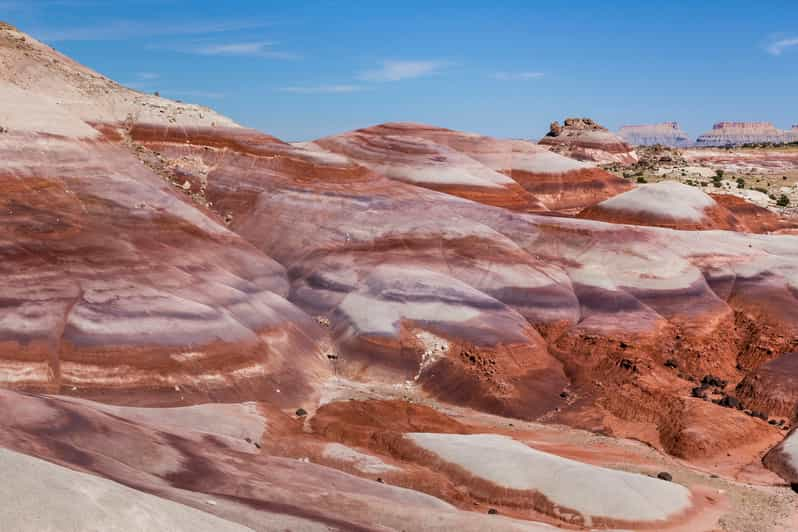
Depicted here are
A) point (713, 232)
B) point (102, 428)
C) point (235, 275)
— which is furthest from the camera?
point (713, 232)

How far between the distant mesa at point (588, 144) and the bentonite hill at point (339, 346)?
57.2 metres

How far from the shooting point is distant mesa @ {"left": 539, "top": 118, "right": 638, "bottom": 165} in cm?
10612

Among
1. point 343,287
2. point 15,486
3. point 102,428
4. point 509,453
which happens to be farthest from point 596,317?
point 15,486

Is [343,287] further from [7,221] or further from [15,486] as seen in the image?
[15,486]

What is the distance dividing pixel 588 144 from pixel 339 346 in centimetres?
8323

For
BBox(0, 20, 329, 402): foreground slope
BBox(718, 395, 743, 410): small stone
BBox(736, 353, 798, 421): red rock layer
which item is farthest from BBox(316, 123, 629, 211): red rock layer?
BBox(718, 395, 743, 410): small stone

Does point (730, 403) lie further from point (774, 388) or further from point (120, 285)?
point (120, 285)

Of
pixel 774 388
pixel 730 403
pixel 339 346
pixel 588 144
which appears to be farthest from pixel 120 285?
pixel 588 144

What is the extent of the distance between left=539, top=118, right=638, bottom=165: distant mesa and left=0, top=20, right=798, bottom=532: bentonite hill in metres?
57.2

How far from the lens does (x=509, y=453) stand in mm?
22766

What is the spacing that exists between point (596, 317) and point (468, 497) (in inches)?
662

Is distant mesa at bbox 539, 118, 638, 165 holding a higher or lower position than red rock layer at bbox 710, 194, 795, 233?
higher

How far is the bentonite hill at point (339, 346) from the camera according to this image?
686 inches

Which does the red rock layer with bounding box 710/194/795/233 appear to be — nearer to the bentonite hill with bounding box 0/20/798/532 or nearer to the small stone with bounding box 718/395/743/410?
the bentonite hill with bounding box 0/20/798/532
